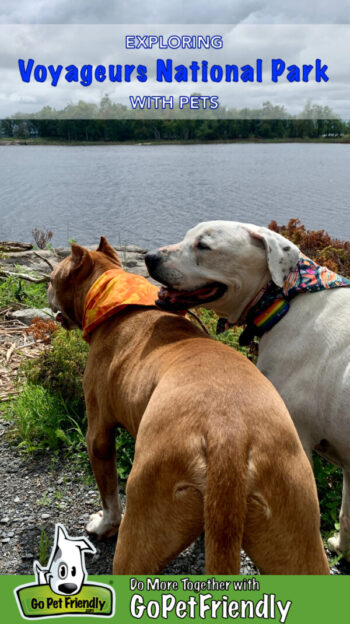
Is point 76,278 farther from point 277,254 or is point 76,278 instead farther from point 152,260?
point 277,254

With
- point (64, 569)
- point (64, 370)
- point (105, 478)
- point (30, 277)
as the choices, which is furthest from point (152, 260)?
point (30, 277)

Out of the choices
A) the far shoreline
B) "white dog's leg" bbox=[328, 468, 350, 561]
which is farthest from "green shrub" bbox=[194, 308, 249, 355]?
the far shoreline

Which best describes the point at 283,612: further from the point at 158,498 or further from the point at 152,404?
the point at 152,404

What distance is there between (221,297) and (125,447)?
1522 millimetres

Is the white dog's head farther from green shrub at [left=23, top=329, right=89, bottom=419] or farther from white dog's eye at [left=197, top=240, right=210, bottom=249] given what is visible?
green shrub at [left=23, top=329, right=89, bottom=419]

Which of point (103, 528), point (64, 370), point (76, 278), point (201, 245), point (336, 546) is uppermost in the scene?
point (201, 245)

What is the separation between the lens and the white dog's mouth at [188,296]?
3.31m

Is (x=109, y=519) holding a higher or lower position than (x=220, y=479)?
lower

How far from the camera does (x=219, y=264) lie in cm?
335

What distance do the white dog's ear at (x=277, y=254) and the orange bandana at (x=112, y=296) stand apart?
28.0 inches

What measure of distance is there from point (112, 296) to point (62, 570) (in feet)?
5.25

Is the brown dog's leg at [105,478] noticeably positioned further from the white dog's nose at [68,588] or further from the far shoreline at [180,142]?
the far shoreline at [180,142]

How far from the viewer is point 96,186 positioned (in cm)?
1614

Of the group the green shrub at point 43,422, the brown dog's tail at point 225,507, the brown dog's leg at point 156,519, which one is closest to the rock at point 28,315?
the green shrub at point 43,422
